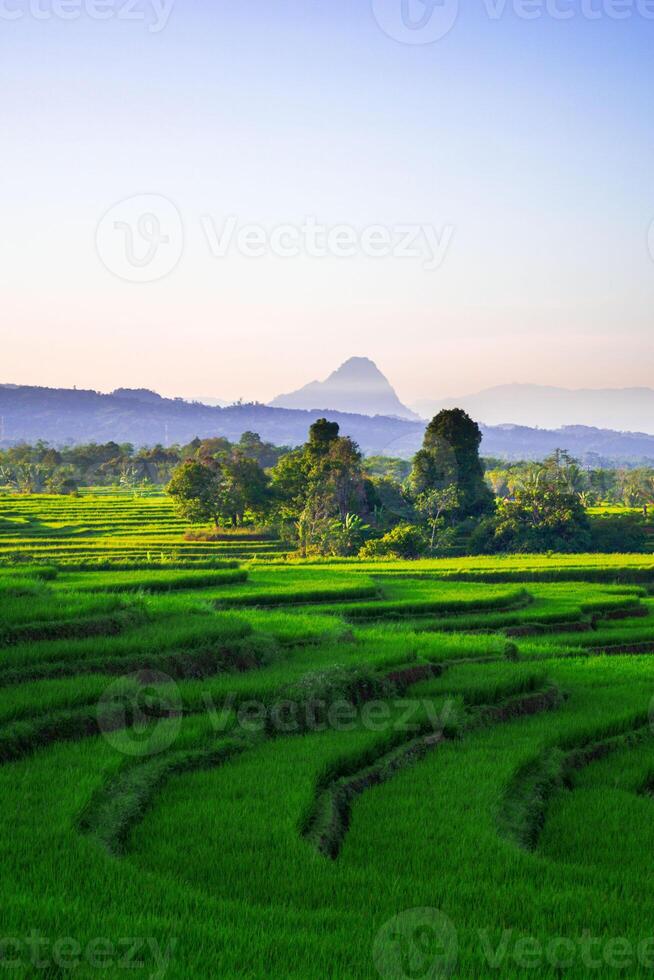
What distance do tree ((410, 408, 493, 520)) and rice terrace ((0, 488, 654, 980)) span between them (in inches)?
1522

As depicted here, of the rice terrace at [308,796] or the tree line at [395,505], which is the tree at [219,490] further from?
the rice terrace at [308,796]

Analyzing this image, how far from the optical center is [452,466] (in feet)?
191

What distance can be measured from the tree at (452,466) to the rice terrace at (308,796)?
1522 inches

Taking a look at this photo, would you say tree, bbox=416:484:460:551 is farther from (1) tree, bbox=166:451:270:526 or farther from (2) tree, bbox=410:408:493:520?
(1) tree, bbox=166:451:270:526

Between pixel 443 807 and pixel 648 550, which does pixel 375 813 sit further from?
pixel 648 550

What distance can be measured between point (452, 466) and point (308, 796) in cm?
5013

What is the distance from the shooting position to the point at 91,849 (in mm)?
7062

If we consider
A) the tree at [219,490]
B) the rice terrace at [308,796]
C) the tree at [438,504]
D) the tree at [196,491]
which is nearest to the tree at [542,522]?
the tree at [438,504]

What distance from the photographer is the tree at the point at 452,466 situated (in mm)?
58000

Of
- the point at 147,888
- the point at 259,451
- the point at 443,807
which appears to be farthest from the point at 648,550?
the point at 259,451

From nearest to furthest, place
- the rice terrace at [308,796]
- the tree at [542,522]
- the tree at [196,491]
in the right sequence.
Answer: the rice terrace at [308,796]
the tree at [542,522]
the tree at [196,491]

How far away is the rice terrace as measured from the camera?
585 cm

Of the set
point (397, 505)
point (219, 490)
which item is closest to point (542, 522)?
point (397, 505)

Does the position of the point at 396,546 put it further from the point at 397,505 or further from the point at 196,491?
the point at 196,491
